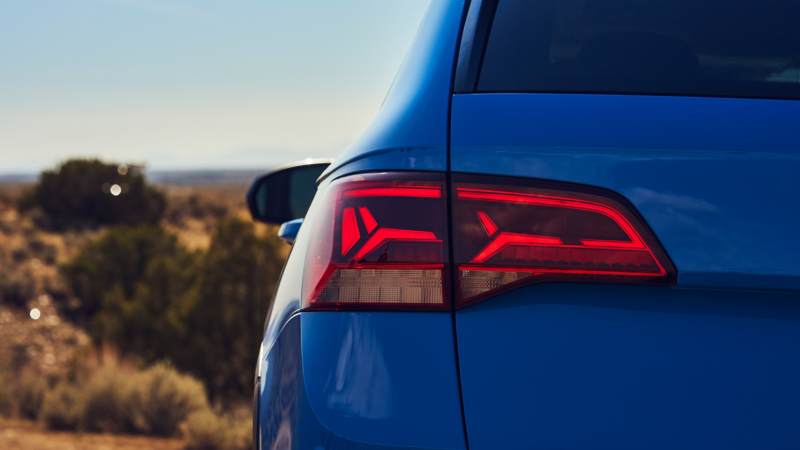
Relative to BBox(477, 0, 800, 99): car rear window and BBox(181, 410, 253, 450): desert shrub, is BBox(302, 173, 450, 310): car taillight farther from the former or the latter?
BBox(181, 410, 253, 450): desert shrub

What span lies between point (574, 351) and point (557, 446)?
14cm

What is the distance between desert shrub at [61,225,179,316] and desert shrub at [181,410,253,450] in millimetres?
8478

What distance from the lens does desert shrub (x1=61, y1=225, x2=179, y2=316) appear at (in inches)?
542

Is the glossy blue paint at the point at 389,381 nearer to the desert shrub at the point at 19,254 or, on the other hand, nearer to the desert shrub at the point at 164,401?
the desert shrub at the point at 164,401

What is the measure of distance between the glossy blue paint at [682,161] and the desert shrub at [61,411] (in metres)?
6.27

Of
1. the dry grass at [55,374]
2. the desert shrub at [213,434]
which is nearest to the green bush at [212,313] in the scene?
the dry grass at [55,374]

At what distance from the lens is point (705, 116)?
1053 mm

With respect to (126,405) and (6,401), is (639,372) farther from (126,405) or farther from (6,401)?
(6,401)

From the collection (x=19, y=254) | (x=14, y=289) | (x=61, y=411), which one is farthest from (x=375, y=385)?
(x=19, y=254)

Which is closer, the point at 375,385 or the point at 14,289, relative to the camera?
the point at 375,385

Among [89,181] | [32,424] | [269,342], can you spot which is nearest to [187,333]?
[32,424]

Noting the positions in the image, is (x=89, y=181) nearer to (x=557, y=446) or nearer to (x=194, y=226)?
(x=194, y=226)

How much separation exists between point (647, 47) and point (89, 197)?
26.4 m

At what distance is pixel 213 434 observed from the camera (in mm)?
5773
